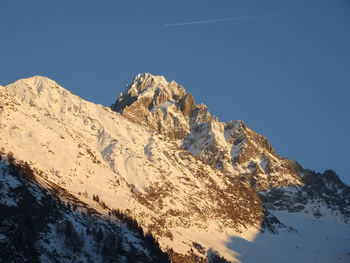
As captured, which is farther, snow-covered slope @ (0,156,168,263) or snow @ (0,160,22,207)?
snow @ (0,160,22,207)

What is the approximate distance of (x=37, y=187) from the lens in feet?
503

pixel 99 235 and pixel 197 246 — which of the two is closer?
pixel 99 235

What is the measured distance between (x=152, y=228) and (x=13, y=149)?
43574mm

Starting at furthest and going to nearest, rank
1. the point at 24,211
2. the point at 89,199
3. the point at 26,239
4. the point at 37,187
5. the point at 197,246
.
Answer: the point at 197,246, the point at 89,199, the point at 37,187, the point at 24,211, the point at 26,239

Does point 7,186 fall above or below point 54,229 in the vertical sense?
above

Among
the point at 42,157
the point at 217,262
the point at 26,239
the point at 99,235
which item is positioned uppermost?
the point at 42,157

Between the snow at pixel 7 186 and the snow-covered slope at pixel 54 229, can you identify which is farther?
the snow at pixel 7 186

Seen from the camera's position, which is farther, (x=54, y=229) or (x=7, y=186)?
(x=7, y=186)

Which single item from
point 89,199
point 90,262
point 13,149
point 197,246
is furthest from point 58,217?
point 197,246

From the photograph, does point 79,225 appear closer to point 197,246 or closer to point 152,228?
point 152,228

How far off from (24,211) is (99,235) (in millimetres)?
17046

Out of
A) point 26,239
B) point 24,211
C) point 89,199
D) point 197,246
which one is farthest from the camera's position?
point 197,246

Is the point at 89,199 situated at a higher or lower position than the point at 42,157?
lower

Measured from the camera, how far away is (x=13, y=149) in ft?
608
